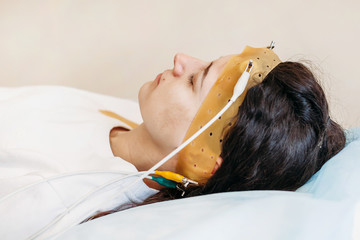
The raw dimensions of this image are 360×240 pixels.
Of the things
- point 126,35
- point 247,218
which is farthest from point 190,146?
A: point 126,35

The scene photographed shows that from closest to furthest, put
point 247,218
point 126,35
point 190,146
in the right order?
1. point 247,218
2. point 190,146
3. point 126,35

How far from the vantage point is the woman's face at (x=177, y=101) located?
1066mm

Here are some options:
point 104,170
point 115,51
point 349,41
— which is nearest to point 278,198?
point 104,170

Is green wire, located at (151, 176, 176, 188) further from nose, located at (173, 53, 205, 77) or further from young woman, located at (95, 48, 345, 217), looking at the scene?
nose, located at (173, 53, 205, 77)

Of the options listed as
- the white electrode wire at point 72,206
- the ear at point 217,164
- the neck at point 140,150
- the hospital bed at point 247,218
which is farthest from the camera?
the neck at point 140,150

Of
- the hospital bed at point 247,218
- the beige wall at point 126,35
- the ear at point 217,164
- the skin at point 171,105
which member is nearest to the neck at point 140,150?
the skin at point 171,105

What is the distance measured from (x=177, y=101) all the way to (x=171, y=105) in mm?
19

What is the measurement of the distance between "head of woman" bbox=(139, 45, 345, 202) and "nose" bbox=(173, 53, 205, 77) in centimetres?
5

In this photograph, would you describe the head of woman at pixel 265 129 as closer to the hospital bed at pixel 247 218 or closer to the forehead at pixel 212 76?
the forehead at pixel 212 76

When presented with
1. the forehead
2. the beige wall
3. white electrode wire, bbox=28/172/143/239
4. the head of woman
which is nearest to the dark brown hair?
the head of woman

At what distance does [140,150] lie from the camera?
1195 millimetres

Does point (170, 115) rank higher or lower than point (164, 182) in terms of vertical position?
higher

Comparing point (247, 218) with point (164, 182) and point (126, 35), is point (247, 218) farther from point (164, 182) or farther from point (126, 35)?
point (126, 35)

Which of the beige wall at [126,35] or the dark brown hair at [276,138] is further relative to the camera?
the beige wall at [126,35]
